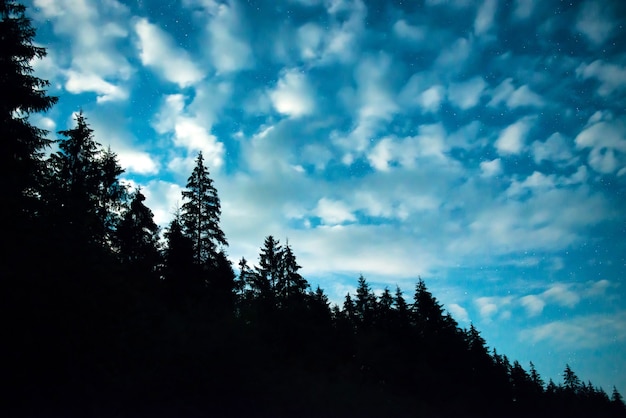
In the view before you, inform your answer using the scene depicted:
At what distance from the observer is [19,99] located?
45.2 ft

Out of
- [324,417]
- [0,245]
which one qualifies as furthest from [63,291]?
[324,417]

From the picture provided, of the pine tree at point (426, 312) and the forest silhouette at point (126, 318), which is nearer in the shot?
the forest silhouette at point (126, 318)

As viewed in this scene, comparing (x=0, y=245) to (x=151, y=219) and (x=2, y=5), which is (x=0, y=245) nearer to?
(x=2, y=5)

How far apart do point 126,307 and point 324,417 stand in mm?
12712

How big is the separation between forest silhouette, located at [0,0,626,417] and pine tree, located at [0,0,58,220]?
5cm

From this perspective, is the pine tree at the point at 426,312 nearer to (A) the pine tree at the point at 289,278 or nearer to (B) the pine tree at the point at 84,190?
(A) the pine tree at the point at 289,278

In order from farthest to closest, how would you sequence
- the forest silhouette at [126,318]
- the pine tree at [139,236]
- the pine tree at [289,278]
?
1. the pine tree at [289,278]
2. the pine tree at [139,236]
3. the forest silhouette at [126,318]

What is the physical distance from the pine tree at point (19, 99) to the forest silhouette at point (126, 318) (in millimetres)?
51

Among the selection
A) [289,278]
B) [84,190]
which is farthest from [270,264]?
[84,190]

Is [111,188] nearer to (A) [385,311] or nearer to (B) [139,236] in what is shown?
(B) [139,236]

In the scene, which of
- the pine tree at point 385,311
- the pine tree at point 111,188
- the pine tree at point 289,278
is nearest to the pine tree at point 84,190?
the pine tree at point 111,188

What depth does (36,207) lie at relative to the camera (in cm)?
1040

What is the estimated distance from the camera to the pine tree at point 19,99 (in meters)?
12.5

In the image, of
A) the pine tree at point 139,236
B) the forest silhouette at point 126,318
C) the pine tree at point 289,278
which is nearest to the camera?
the forest silhouette at point 126,318
